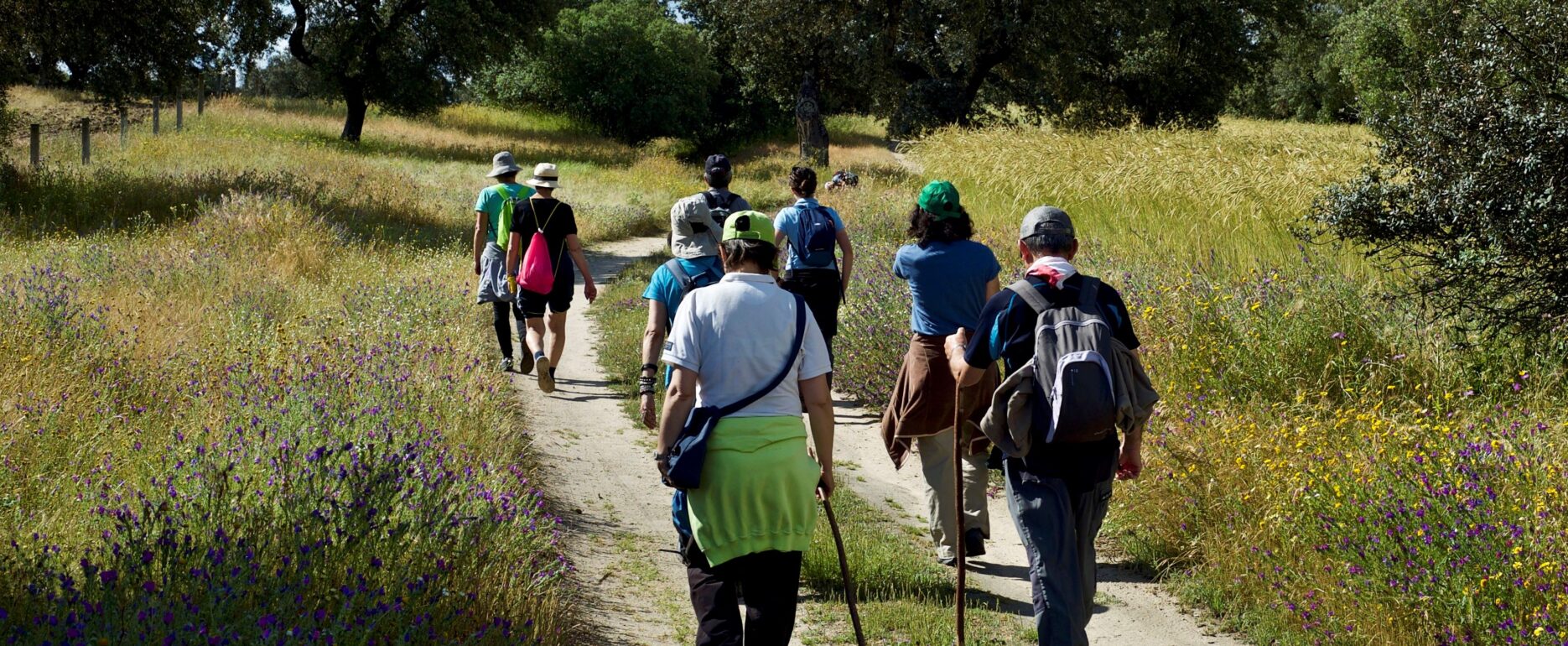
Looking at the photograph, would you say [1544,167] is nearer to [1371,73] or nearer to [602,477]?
[602,477]

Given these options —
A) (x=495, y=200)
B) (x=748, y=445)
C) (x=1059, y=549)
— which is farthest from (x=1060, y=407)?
(x=495, y=200)

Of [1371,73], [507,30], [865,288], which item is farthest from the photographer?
[1371,73]

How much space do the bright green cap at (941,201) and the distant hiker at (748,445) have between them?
203cm

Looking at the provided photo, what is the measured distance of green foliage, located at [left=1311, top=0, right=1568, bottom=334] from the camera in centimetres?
663

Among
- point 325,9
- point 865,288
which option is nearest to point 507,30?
point 325,9

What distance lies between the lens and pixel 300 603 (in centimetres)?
369

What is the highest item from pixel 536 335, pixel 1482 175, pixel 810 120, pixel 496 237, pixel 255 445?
pixel 810 120

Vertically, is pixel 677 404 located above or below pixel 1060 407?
below

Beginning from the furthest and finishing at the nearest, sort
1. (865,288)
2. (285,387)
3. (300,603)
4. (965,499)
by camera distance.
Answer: (865,288)
(285,387)
(965,499)
(300,603)

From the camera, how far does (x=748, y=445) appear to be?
382 centimetres

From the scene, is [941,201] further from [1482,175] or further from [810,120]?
[810,120]

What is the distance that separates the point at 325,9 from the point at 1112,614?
127ft

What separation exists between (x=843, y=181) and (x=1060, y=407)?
41.4 feet

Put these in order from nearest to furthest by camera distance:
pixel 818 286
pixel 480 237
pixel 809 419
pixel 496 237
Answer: pixel 809 419 < pixel 818 286 < pixel 480 237 < pixel 496 237
